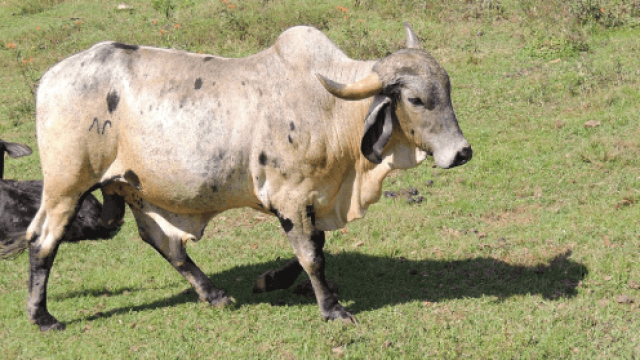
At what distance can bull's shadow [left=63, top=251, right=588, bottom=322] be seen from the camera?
629 centimetres

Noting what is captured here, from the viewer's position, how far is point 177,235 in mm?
6258

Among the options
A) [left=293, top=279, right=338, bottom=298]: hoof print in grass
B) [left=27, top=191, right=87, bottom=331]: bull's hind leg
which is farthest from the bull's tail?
[left=293, top=279, right=338, bottom=298]: hoof print in grass

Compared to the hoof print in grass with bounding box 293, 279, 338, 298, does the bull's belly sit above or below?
above

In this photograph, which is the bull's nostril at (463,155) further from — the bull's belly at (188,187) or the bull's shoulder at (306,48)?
the bull's belly at (188,187)

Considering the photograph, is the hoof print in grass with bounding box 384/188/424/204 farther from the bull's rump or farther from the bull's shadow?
the bull's rump

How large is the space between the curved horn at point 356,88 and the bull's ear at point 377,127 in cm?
12

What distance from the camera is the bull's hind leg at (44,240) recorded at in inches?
229

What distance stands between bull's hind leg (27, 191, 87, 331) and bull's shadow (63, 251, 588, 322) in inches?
17.5

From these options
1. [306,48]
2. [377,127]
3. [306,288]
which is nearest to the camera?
[377,127]

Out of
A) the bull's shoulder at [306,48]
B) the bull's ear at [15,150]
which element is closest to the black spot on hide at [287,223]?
the bull's shoulder at [306,48]

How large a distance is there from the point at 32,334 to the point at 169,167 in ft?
6.50

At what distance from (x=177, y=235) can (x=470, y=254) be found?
2.93 m

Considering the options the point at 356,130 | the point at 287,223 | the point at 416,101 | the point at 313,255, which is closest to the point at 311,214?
the point at 287,223

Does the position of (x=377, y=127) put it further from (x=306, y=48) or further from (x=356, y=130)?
(x=306, y=48)
